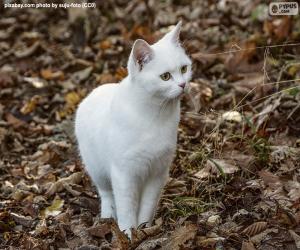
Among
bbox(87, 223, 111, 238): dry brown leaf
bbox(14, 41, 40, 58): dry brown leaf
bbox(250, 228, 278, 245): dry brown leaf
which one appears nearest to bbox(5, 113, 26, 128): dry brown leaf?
bbox(14, 41, 40, 58): dry brown leaf

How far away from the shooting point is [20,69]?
6.22 meters

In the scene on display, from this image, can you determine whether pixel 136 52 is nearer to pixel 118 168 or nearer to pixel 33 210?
pixel 118 168

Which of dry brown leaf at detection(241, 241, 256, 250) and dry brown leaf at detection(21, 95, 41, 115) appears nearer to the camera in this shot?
dry brown leaf at detection(241, 241, 256, 250)

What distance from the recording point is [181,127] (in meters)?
4.64

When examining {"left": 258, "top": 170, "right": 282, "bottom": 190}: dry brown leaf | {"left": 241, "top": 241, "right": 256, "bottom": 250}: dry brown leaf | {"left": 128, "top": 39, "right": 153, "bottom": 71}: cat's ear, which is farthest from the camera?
{"left": 258, "top": 170, "right": 282, "bottom": 190}: dry brown leaf

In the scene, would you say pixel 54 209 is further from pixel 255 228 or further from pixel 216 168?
pixel 255 228

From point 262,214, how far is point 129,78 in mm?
1007

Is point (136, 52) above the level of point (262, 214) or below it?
above

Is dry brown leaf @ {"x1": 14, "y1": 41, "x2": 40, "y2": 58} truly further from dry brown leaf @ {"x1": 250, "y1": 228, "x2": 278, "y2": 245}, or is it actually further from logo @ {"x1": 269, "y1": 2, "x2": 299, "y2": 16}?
dry brown leaf @ {"x1": 250, "y1": 228, "x2": 278, "y2": 245}

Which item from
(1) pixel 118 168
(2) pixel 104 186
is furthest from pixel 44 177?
(1) pixel 118 168

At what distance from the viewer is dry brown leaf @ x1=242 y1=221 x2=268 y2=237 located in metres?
3.01

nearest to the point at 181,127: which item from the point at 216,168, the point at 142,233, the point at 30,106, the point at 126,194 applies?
the point at 216,168

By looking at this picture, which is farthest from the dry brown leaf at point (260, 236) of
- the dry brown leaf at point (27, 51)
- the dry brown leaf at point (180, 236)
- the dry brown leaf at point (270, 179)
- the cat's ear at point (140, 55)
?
the dry brown leaf at point (27, 51)

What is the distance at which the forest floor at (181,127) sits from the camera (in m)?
3.27
